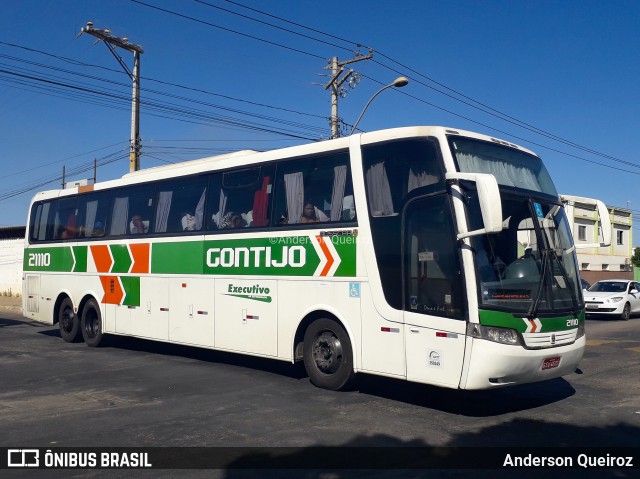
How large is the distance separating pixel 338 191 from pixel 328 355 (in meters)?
2.45

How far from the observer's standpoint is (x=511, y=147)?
928 centimetres

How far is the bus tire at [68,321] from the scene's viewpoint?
15.5 m

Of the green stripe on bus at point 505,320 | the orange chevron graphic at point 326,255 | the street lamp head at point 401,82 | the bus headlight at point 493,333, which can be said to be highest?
the street lamp head at point 401,82

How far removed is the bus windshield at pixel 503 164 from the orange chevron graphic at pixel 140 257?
7.28m

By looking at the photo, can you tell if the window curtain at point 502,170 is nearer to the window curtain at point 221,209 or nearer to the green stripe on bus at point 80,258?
the window curtain at point 221,209

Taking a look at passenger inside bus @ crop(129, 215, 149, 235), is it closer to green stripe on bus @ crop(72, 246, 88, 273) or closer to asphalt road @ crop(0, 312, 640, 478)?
green stripe on bus @ crop(72, 246, 88, 273)

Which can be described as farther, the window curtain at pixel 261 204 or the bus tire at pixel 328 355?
the window curtain at pixel 261 204

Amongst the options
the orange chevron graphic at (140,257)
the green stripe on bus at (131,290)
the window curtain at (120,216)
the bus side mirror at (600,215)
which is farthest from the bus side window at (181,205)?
the bus side mirror at (600,215)

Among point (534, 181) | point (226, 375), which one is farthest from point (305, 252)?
point (534, 181)

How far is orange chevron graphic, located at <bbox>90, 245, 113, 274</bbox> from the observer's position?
47.4 feet

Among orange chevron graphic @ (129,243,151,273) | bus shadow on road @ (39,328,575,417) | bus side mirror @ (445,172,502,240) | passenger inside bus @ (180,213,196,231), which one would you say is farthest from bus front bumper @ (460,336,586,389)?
orange chevron graphic @ (129,243,151,273)

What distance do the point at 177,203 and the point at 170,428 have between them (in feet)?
19.8

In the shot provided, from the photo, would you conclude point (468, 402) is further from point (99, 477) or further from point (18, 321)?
point (18, 321)

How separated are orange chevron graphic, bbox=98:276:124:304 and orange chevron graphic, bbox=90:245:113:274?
0.70ft
